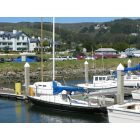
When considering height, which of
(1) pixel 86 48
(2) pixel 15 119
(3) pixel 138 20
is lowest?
(2) pixel 15 119

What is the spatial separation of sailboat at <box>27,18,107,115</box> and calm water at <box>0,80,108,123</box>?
305 mm

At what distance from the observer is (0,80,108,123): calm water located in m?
19.6

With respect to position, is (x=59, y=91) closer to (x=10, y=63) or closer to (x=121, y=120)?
(x=121, y=120)

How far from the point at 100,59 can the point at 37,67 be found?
12328 millimetres

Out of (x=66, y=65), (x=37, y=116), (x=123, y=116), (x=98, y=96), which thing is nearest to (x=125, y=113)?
(x=123, y=116)

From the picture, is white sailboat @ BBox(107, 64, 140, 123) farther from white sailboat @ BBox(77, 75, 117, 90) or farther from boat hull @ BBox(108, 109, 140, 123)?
white sailboat @ BBox(77, 75, 117, 90)

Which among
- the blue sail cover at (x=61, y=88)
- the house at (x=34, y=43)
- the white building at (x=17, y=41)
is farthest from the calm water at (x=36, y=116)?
the house at (x=34, y=43)

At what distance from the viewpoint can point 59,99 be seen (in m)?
21.9

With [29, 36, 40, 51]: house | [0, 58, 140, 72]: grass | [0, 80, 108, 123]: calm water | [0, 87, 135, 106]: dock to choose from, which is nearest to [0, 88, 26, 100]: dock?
[0, 87, 135, 106]: dock

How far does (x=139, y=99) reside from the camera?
23031 mm

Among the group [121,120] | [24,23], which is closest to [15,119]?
[121,120]

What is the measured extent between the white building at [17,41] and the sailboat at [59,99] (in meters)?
51.0

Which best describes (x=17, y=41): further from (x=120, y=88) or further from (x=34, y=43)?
(x=120, y=88)

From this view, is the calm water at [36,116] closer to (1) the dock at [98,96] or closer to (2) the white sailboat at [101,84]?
(1) the dock at [98,96]
